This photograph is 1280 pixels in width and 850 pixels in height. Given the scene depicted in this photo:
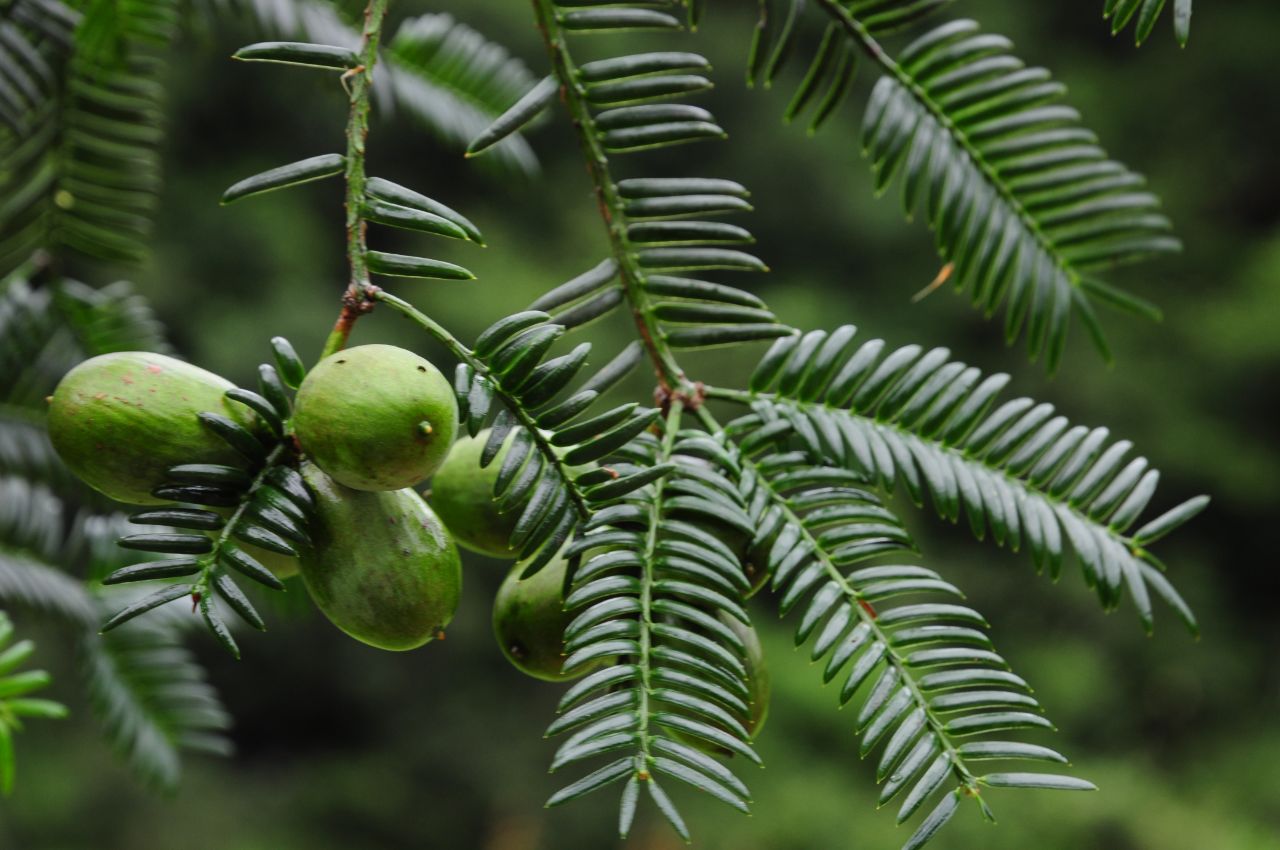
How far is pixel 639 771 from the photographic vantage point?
288mm

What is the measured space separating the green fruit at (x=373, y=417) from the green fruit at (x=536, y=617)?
58mm

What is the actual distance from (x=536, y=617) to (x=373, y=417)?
89 millimetres

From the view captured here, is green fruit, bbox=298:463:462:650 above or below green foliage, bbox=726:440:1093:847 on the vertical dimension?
below

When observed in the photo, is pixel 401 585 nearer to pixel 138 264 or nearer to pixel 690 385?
pixel 690 385

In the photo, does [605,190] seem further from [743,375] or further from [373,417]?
[743,375]

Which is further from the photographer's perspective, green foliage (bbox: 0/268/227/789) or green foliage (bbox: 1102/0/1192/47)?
green foliage (bbox: 0/268/227/789)

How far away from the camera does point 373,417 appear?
0.29 meters

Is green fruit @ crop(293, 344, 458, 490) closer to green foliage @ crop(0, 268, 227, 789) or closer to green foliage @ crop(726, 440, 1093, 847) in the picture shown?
green foliage @ crop(726, 440, 1093, 847)

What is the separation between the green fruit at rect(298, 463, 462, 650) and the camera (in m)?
0.32

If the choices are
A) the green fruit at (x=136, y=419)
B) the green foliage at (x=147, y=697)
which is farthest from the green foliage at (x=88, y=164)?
the green fruit at (x=136, y=419)

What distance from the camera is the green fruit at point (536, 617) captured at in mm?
344

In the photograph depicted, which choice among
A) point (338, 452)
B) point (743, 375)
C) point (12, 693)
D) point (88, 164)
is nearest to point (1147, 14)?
point (338, 452)

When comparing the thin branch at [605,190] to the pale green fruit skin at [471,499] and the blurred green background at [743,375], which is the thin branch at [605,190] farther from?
the blurred green background at [743,375]

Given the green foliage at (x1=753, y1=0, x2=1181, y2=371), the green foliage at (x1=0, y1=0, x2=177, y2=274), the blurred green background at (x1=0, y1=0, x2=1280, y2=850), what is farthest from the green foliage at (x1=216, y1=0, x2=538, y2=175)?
the blurred green background at (x1=0, y1=0, x2=1280, y2=850)
